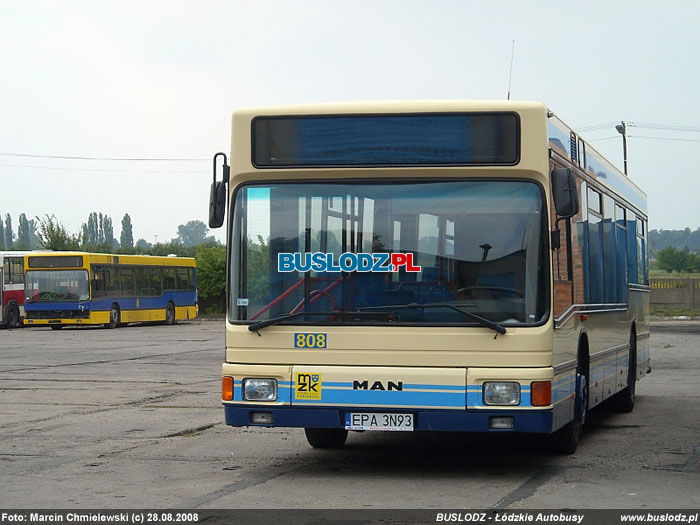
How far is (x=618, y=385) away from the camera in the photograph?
14.0 metres

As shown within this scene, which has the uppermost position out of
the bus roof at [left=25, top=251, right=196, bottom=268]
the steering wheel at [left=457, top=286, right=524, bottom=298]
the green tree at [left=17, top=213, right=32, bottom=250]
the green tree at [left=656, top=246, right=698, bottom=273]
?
the green tree at [left=17, top=213, right=32, bottom=250]

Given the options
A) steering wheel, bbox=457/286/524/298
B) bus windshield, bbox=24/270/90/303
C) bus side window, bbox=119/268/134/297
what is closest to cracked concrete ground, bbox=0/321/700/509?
steering wheel, bbox=457/286/524/298

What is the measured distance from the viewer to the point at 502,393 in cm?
904

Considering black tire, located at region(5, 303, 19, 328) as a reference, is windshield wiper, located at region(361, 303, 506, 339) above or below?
above

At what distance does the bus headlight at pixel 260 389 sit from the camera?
31.0 feet

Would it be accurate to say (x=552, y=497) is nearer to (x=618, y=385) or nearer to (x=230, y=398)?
(x=230, y=398)

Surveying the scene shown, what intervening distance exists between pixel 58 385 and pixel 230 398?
35.6ft

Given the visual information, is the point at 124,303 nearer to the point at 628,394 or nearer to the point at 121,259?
the point at 121,259

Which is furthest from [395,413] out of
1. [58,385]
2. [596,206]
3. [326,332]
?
[58,385]

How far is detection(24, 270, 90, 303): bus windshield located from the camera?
44.1m

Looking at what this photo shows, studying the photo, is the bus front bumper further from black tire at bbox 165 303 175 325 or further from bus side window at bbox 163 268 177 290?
black tire at bbox 165 303 175 325

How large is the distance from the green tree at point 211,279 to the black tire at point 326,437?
5059cm

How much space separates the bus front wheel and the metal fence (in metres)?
29.0

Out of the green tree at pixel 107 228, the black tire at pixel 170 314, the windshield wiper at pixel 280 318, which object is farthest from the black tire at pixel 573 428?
the green tree at pixel 107 228
